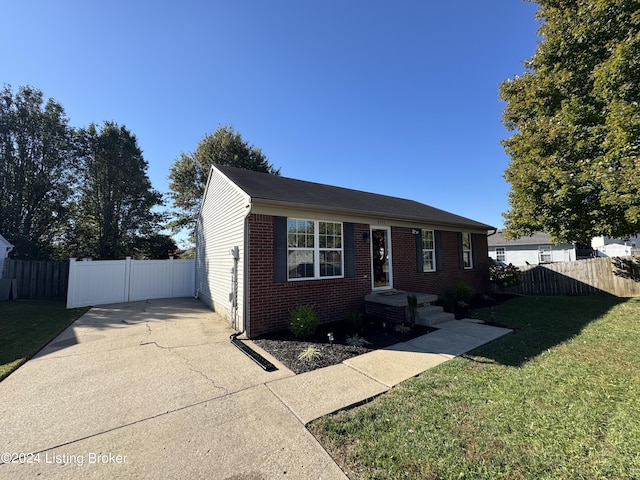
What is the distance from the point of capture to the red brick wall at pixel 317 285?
239 inches

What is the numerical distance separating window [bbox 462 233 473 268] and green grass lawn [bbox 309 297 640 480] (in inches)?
265

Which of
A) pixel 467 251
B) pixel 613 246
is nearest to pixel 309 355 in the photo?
pixel 467 251

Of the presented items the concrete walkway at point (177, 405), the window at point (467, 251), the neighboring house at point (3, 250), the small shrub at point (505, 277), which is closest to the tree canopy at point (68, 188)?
the neighboring house at point (3, 250)

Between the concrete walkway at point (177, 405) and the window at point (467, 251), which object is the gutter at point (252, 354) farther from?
the window at point (467, 251)

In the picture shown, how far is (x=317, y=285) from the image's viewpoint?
273 inches

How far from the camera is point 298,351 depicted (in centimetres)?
515

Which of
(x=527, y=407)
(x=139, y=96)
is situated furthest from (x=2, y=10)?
(x=527, y=407)

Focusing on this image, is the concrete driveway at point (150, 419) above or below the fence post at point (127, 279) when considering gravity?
below

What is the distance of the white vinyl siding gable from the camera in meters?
6.59

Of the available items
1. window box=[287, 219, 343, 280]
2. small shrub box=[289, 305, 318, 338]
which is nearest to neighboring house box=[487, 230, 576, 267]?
window box=[287, 219, 343, 280]

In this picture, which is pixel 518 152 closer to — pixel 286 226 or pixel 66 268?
pixel 286 226

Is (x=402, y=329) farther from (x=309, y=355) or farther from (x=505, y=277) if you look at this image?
(x=505, y=277)

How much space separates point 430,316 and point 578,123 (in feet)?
24.7

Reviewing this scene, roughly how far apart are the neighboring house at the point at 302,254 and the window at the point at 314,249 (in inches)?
1.0
